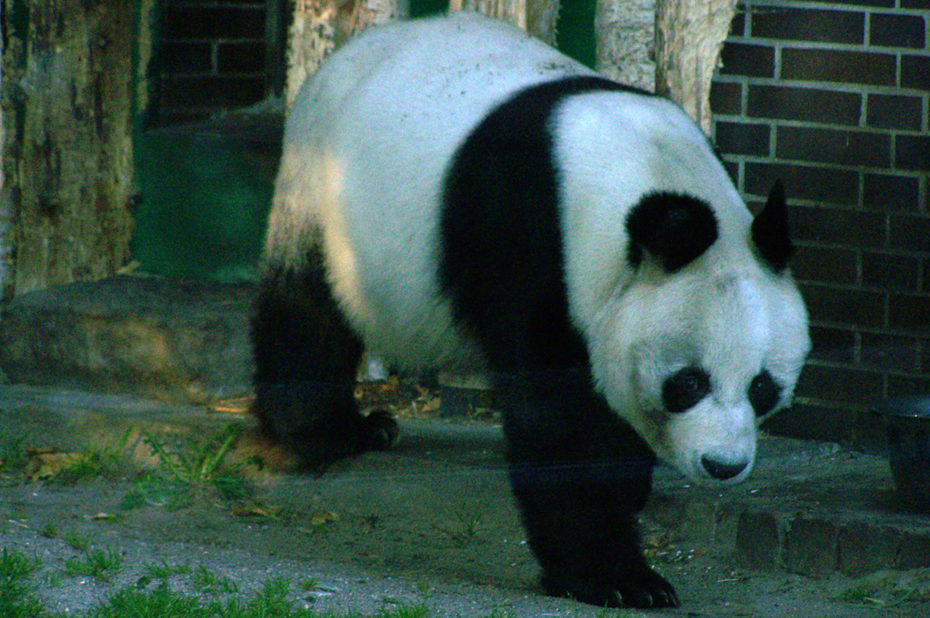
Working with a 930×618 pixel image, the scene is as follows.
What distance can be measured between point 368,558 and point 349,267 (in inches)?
38.1

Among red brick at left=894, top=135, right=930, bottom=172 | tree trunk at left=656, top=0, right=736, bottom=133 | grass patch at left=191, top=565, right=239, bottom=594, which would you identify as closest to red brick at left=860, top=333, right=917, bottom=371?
red brick at left=894, top=135, right=930, bottom=172

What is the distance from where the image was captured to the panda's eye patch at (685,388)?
330 cm

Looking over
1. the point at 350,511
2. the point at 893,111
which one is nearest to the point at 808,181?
the point at 893,111

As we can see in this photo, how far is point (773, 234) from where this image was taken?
11.1ft

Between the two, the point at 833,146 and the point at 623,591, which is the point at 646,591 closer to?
the point at 623,591

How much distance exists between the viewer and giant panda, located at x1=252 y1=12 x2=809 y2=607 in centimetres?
332

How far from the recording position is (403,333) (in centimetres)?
426

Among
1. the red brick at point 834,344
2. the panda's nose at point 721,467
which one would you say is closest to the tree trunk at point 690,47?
the red brick at point 834,344

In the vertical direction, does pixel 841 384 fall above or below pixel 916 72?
below

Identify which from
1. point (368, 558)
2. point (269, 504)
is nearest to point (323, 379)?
point (269, 504)

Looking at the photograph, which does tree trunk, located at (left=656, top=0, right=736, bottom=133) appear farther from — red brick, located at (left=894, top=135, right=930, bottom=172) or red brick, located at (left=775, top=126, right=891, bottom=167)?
red brick, located at (left=894, top=135, right=930, bottom=172)

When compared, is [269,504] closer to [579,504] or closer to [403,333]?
[403,333]

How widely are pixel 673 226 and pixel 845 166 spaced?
6.27ft

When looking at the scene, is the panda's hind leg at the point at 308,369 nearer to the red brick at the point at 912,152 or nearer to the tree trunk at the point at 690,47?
the tree trunk at the point at 690,47
